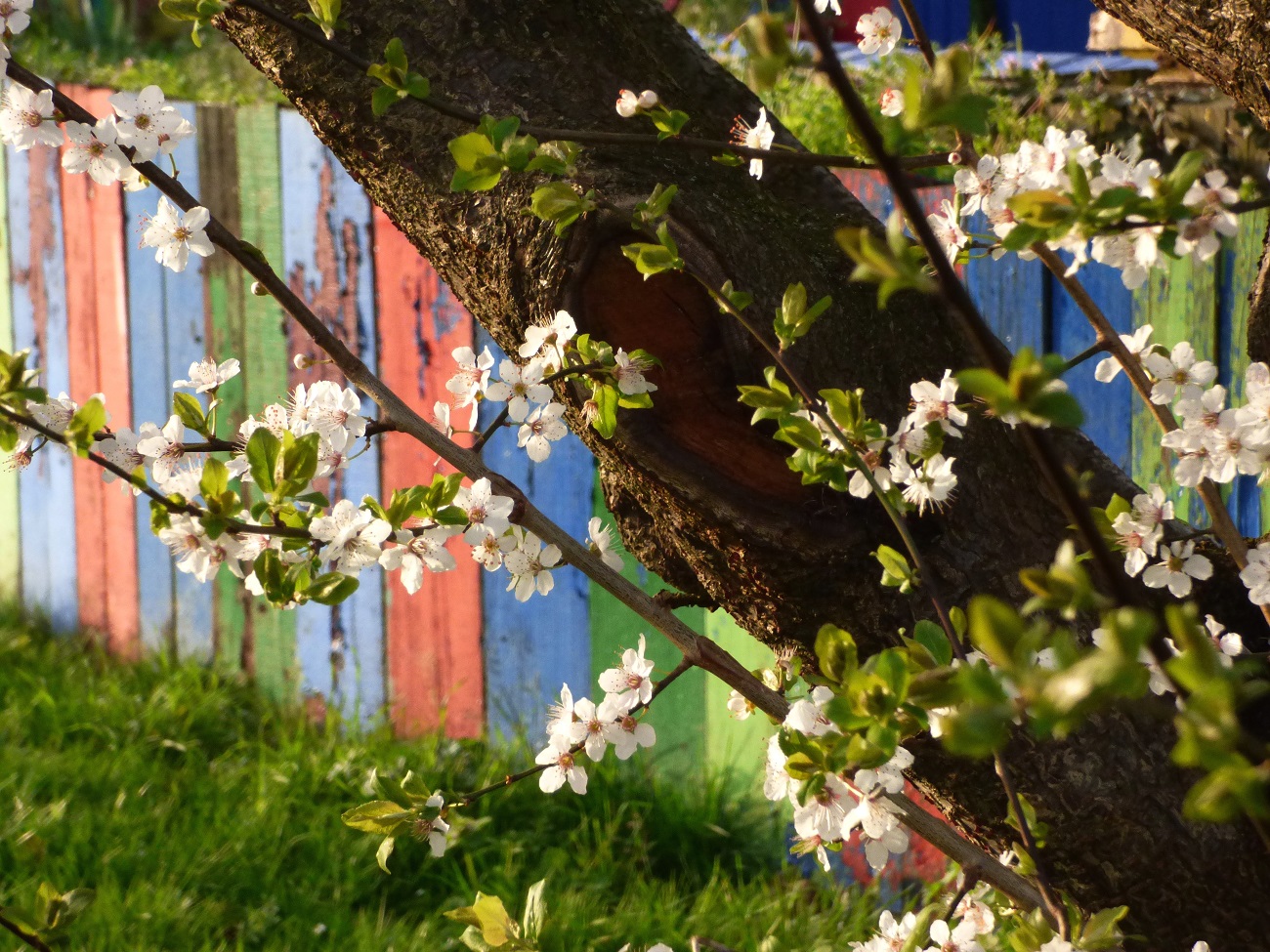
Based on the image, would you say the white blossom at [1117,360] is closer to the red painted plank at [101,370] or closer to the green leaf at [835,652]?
the green leaf at [835,652]

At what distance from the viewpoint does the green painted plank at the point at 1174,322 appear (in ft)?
6.21

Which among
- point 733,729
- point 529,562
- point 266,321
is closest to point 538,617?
point 733,729

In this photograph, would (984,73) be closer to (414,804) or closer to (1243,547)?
(1243,547)

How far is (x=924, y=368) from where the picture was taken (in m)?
1.22

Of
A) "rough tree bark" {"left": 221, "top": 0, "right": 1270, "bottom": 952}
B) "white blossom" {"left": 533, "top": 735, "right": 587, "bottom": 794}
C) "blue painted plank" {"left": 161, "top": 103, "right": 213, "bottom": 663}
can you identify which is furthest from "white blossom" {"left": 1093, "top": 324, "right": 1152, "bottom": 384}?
"blue painted plank" {"left": 161, "top": 103, "right": 213, "bottom": 663}

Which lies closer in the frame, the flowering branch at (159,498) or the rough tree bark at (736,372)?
the flowering branch at (159,498)

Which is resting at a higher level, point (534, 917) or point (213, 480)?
point (213, 480)

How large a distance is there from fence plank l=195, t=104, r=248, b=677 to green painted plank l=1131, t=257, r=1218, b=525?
207 cm

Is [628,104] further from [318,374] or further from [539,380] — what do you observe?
[318,374]

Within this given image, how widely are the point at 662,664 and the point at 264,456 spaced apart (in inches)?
67.2

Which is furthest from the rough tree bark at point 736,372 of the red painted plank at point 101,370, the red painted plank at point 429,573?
the red painted plank at point 101,370

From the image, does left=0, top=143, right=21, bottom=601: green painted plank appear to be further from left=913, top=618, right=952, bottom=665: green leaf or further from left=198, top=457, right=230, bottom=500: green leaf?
left=913, top=618, right=952, bottom=665: green leaf

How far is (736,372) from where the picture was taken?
1157mm

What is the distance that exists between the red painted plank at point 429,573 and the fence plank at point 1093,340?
3.99ft
